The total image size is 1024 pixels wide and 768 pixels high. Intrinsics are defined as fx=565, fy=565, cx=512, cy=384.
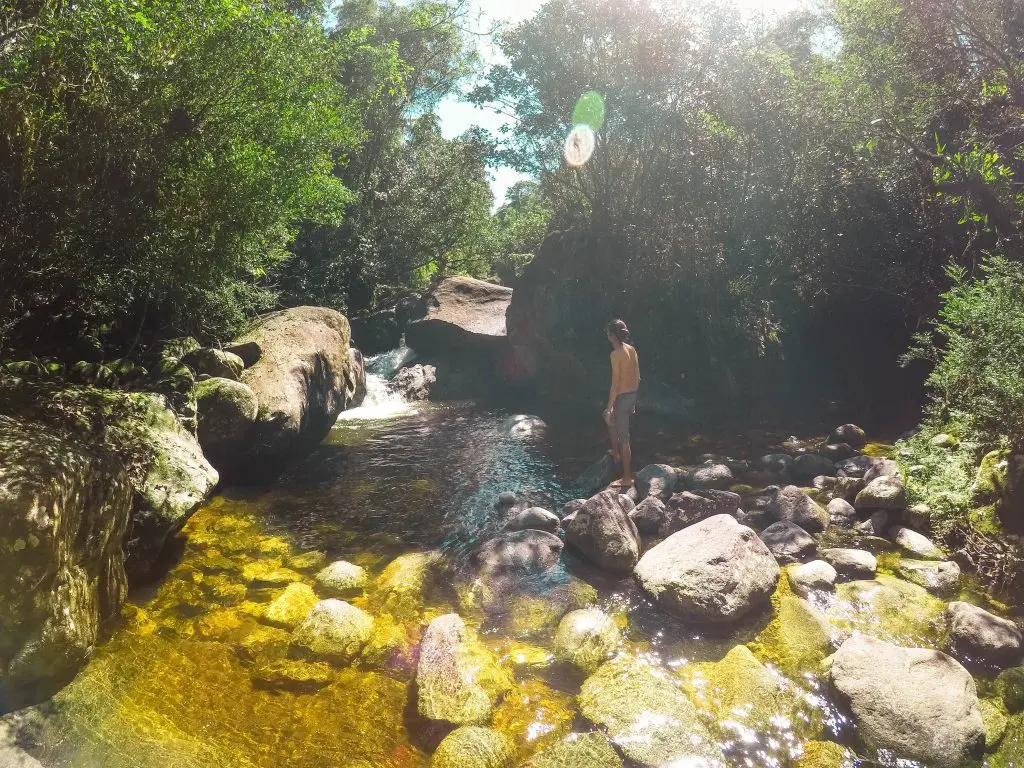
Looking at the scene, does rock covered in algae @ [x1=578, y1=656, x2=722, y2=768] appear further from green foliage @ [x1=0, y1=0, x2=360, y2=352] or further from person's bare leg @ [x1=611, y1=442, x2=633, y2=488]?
green foliage @ [x1=0, y1=0, x2=360, y2=352]

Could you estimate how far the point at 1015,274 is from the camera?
768cm

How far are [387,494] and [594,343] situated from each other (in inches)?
425

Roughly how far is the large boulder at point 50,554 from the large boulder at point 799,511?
7.75 meters

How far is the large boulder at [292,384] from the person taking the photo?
9625 millimetres

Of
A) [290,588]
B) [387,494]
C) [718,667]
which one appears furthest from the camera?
[387,494]

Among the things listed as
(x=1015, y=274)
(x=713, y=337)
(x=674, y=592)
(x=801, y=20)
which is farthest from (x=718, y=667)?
(x=801, y=20)

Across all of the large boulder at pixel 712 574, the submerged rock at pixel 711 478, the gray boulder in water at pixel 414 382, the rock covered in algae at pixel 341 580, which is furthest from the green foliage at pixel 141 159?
the submerged rock at pixel 711 478

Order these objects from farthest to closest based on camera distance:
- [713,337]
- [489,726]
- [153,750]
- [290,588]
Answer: [713,337] < [290,588] < [489,726] < [153,750]

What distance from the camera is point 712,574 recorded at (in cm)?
568

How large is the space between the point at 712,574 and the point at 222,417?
7363 millimetres

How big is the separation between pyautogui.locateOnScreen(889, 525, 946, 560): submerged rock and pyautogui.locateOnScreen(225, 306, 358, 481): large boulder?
938 cm

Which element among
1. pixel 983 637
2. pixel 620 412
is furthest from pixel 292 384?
pixel 983 637

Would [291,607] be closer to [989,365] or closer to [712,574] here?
[712,574]

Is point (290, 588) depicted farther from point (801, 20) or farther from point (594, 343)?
point (801, 20)
